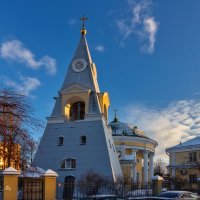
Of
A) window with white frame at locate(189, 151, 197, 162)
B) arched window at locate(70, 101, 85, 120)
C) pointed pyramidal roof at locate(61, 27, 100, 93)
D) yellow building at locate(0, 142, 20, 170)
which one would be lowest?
window with white frame at locate(189, 151, 197, 162)

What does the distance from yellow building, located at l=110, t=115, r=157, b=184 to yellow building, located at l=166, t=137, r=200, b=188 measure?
220 inches

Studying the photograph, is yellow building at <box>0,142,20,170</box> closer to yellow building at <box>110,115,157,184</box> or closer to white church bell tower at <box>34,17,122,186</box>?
white church bell tower at <box>34,17,122,186</box>

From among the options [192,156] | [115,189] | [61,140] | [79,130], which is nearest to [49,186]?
[115,189]

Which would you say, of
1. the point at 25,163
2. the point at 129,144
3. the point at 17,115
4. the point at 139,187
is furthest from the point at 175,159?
the point at 17,115

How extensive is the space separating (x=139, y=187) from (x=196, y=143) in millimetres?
25748

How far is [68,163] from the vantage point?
4009cm

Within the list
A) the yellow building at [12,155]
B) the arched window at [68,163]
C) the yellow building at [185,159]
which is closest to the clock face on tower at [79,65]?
the arched window at [68,163]

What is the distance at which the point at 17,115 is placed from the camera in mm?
15469

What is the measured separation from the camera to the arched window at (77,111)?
4347 centimetres

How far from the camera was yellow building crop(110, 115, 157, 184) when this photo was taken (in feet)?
185

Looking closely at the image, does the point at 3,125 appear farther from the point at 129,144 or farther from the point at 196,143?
the point at 129,144

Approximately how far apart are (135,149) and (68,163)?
19940mm

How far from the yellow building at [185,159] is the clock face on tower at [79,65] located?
16.6m

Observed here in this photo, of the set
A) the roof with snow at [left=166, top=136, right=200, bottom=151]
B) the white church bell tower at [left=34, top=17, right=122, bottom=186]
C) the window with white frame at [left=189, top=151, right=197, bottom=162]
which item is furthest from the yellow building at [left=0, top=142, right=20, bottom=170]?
the roof with snow at [left=166, top=136, right=200, bottom=151]
